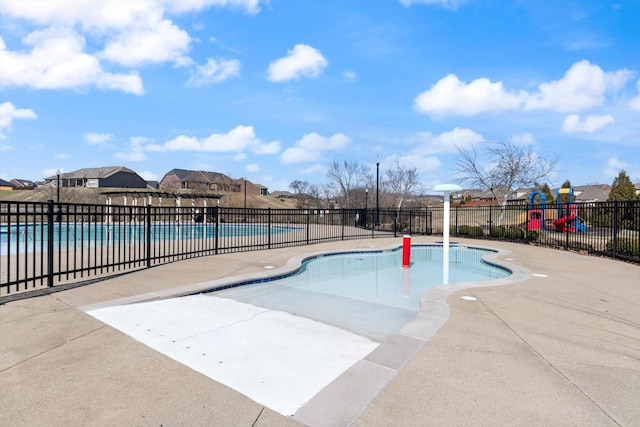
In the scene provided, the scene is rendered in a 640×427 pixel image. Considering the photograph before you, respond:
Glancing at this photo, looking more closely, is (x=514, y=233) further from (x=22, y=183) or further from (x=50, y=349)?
(x=22, y=183)

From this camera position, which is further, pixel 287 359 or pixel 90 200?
pixel 90 200

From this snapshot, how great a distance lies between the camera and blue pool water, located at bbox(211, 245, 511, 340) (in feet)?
17.2

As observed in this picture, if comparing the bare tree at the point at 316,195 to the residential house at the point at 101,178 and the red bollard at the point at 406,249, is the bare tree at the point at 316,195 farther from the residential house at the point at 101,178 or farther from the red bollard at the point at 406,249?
the residential house at the point at 101,178

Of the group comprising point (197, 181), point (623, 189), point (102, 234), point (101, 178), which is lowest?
point (102, 234)

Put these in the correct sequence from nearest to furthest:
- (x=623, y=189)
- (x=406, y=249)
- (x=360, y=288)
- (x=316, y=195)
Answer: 1. (x=360, y=288)
2. (x=406, y=249)
3. (x=623, y=189)
4. (x=316, y=195)

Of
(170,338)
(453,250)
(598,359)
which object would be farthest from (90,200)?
(598,359)

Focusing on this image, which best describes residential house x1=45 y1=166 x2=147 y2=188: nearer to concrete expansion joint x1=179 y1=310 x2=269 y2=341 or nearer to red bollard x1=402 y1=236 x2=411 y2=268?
red bollard x1=402 y1=236 x2=411 y2=268

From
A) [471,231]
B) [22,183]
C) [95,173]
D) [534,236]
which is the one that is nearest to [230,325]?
[534,236]

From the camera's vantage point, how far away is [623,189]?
33281 millimetres

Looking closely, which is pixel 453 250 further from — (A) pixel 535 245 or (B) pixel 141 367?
(B) pixel 141 367

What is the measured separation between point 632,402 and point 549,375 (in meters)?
0.55

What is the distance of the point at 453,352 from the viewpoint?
11.6 feet

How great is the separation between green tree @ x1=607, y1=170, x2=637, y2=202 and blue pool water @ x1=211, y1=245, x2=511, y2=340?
30.8 metres

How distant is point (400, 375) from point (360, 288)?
440 cm
